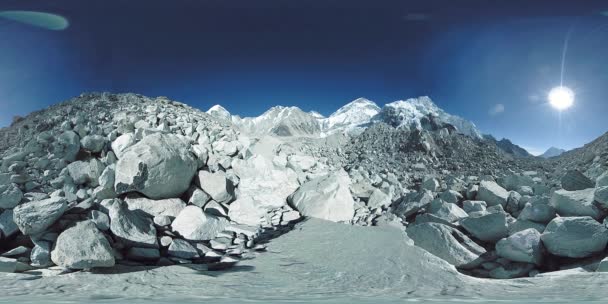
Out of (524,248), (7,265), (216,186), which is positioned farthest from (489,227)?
(7,265)

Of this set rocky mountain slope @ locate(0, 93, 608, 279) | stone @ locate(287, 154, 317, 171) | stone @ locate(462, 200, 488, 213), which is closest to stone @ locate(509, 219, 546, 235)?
rocky mountain slope @ locate(0, 93, 608, 279)

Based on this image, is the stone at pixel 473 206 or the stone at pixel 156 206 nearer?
the stone at pixel 156 206

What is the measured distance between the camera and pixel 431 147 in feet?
26.2

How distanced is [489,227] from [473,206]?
846 mm

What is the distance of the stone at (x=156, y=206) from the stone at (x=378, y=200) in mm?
2705

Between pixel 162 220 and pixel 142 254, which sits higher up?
pixel 162 220

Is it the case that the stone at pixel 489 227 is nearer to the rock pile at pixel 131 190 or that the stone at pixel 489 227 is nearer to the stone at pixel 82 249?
the rock pile at pixel 131 190

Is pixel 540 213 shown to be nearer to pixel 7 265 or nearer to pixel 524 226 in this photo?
pixel 524 226

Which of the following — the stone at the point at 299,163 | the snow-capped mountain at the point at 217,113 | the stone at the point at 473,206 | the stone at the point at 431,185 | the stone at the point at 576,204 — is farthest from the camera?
the snow-capped mountain at the point at 217,113

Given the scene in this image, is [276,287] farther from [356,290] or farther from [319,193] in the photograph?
[319,193]

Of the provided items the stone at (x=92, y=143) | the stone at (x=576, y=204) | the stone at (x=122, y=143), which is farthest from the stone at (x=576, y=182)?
the stone at (x=92, y=143)

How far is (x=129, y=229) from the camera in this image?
3.14 m

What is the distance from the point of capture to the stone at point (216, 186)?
174 inches

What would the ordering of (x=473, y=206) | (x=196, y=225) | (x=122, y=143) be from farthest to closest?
1. (x=122, y=143)
2. (x=473, y=206)
3. (x=196, y=225)
